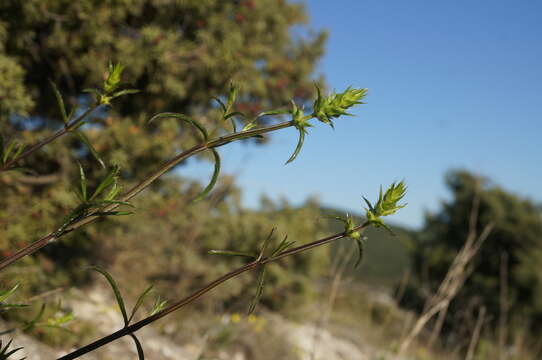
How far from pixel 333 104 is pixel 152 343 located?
3.14 metres

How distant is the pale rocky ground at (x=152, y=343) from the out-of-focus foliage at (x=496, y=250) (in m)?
5.85

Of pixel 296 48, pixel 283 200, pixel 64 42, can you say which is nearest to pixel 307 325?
pixel 283 200

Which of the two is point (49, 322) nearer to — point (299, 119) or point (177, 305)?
point (177, 305)

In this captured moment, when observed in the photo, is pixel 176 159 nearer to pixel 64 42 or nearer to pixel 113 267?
pixel 64 42

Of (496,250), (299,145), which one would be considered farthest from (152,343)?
(496,250)

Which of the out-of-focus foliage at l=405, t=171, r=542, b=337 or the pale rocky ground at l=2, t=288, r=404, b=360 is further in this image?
the out-of-focus foliage at l=405, t=171, r=542, b=337

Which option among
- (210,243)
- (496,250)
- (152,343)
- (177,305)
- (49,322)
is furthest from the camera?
(496,250)

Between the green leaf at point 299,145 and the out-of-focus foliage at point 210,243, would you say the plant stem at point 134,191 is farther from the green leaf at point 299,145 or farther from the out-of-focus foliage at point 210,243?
the out-of-focus foliage at point 210,243

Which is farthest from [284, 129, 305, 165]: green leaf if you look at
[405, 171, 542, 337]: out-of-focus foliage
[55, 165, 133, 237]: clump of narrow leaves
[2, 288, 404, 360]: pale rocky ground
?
[405, 171, 542, 337]: out-of-focus foliage

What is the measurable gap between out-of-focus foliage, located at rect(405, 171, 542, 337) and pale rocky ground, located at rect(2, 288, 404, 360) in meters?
5.85

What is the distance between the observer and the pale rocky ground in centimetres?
237

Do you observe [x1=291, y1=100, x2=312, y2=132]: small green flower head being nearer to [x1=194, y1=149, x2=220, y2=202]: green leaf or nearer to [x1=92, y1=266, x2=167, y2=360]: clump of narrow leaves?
[x1=194, y1=149, x2=220, y2=202]: green leaf

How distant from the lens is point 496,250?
12336mm

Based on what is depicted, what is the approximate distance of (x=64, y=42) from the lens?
12.1 feet
